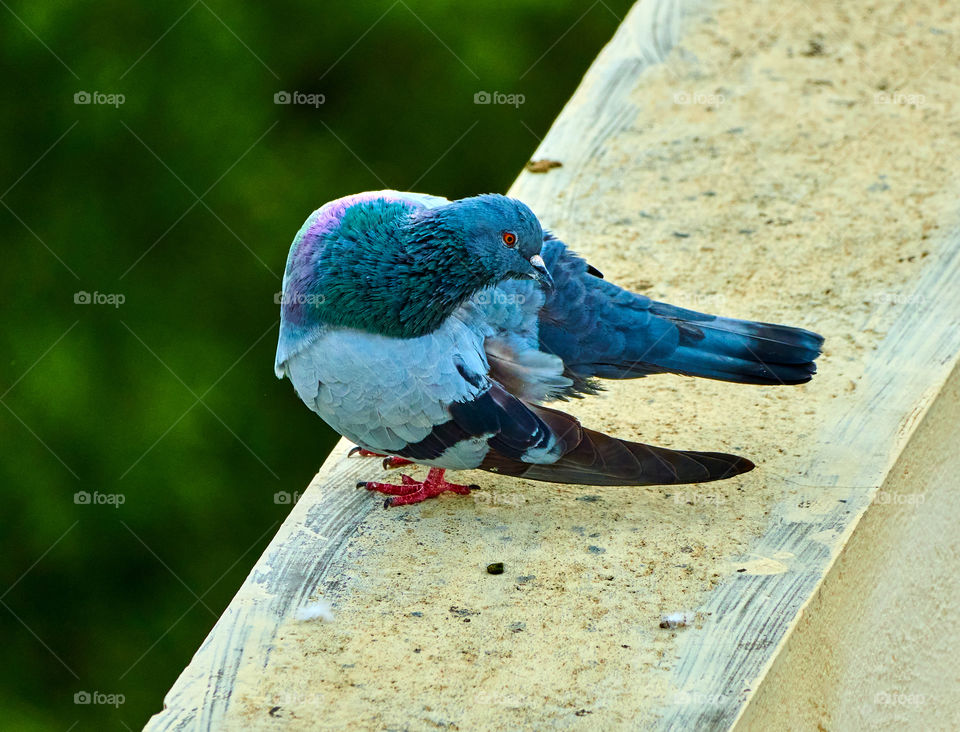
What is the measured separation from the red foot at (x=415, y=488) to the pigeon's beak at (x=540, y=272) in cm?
64

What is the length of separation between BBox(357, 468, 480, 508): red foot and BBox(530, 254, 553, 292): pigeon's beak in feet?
2.10

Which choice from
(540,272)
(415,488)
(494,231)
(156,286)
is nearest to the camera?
(494,231)

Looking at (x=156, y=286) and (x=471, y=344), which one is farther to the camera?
(x=156, y=286)

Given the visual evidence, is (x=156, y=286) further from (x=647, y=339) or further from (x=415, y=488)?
(x=647, y=339)

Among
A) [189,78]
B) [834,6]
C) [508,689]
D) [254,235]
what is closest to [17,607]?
[254,235]

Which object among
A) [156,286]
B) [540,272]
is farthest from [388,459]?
[156,286]

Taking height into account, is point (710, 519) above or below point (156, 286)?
above

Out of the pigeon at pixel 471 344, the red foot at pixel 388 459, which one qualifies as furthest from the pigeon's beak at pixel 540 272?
the red foot at pixel 388 459

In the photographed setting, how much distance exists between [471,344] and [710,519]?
843mm

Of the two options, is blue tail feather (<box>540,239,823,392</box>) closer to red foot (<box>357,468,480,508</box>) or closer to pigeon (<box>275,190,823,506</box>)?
pigeon (<box>275,190,823,506</box>)

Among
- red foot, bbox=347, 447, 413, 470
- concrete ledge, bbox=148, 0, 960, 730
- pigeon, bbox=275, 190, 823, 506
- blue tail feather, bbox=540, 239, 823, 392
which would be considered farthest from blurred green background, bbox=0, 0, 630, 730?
blue tail feather, bbox=540, 239, 823, 392

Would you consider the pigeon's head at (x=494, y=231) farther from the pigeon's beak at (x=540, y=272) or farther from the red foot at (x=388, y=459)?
the red foot at (x=388, y=459)

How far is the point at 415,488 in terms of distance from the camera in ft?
11.2

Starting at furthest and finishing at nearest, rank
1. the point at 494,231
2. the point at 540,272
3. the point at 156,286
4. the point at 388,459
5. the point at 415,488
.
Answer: the point at 156,286, the point at 388,459, the point at 415,488, the point at 540,272, the point at 494,231
